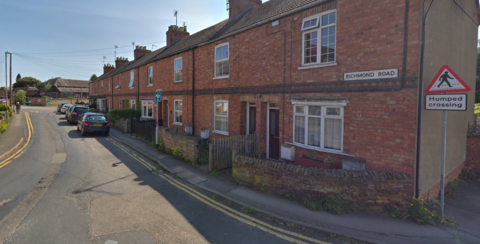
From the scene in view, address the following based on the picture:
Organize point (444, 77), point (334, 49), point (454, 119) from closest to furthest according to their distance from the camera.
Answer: point (444, 77), point (334, 49), point (454, 119)

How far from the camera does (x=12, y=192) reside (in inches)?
275

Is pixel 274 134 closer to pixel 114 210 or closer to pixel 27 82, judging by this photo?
pixel 114 210

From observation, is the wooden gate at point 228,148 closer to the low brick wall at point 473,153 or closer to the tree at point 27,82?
the low brick wall at point 473,153

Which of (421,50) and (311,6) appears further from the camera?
(311,6)

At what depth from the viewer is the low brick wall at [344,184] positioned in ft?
19.1

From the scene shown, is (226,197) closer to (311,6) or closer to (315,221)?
(315,221)

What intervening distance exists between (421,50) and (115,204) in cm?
833

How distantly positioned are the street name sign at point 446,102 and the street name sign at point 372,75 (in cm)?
93

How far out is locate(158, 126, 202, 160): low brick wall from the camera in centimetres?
1003

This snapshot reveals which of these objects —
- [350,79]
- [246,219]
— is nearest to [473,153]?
[350,79]

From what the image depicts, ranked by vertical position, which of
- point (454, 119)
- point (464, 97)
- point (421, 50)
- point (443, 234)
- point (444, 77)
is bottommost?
point (443, 234)

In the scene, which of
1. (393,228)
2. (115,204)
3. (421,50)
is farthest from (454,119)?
(115,204)

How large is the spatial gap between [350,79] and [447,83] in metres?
2.18

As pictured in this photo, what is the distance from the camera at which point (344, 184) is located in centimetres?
605
